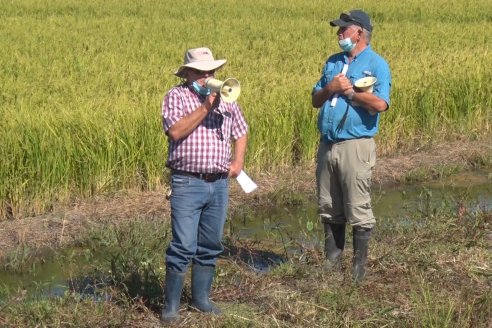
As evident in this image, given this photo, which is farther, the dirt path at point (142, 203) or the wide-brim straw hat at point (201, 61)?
the dirt path at point (142, 203)

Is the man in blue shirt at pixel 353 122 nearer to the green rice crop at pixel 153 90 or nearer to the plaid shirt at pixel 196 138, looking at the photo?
the plaid shirt at pixel 196 138

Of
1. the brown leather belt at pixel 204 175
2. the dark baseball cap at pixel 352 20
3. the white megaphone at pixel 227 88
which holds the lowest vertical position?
the brown leather belt at pixel 204 175

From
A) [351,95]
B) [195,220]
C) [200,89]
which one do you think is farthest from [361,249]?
[200,89]

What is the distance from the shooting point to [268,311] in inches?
205

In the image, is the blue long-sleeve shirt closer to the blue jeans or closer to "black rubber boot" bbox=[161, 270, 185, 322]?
the blue jeans

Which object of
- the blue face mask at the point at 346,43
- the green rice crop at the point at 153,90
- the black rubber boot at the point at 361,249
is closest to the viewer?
the blue face mask at the point at 346,43

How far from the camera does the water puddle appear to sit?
6282 millimetres

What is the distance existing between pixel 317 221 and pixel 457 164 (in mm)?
2581

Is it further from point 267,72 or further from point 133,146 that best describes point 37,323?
point 267,72

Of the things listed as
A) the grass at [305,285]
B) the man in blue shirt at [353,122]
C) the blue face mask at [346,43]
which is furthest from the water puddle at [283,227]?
the blue face mask at [346,43]

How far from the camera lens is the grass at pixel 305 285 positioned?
4996mm

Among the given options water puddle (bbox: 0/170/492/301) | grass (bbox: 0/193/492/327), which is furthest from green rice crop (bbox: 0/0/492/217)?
grass (bbox: 0/193/492/327)

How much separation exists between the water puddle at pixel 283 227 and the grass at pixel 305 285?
0.23 feet

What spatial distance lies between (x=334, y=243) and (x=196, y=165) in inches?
56.9
